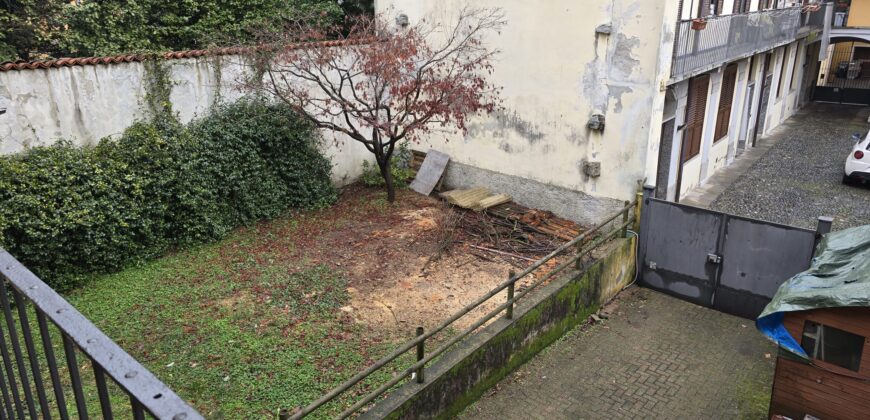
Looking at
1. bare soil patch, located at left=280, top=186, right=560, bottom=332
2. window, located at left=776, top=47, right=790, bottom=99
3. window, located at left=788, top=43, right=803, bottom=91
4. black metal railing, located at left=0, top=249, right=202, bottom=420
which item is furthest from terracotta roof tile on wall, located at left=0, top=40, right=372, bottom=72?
window, located at left=788, top=43, right=803, bottom=91

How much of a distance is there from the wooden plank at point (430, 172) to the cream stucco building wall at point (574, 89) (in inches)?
36.8

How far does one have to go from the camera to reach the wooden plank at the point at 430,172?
13.6 meters

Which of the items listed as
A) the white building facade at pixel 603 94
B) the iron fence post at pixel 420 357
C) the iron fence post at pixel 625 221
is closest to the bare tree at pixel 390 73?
the white building facade at pixel 603 94

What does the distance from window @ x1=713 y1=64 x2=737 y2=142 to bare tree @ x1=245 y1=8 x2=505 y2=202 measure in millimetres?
6628

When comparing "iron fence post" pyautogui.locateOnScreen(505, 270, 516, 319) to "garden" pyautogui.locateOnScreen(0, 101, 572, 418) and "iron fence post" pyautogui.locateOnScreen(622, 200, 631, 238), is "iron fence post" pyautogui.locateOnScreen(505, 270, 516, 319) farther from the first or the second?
"iron fence post" pyautogui.locateOnScreen(622, 200, 631, 238)

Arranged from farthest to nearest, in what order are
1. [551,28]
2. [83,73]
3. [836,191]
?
1. [836,191]
2. [551,28]
3. [83,73]

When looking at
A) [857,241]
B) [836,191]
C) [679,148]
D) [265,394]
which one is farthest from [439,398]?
[836,191]

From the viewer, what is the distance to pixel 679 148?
1288 cm

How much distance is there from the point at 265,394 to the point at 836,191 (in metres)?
14.5

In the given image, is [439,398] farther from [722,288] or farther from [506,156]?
[506,156]

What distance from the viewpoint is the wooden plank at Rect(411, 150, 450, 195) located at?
13.6 m

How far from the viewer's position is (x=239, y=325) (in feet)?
26.8

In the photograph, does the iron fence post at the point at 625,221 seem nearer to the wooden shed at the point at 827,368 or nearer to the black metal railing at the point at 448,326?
the black metal railing at the point at 448,326

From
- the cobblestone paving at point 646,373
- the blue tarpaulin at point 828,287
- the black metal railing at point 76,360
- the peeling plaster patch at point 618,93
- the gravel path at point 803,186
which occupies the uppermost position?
the black metal railing at point 76,360
